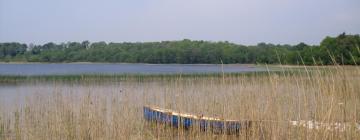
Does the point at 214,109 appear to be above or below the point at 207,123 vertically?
above

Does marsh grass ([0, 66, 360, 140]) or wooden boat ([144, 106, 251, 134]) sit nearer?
marsh grass ([0, 66, 360, 140])

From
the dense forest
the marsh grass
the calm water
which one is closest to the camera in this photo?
the marsh grass

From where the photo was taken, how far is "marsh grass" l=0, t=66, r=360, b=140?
4629 mm

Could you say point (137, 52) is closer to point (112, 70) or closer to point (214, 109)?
point (112, 70)

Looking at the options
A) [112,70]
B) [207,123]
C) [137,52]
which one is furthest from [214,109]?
[137,52]

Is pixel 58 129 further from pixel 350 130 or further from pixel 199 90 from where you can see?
pixel 350 130

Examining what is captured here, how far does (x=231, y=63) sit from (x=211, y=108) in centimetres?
4042

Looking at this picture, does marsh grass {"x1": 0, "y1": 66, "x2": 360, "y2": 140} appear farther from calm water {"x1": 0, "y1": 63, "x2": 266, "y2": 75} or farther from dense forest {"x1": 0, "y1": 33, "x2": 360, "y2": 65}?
dense forest {"x1": 0, "y1": 33, "x2": 360, "y2": 65}

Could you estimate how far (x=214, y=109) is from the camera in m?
6.22

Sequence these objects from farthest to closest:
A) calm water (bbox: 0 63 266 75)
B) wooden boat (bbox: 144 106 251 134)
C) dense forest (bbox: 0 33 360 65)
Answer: dense forest (bbox: 0 33 360 65), calm water (bbox: 0 63 266 75), wooden boat (bbox: 144 106 251 134)

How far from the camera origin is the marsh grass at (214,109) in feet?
15.2

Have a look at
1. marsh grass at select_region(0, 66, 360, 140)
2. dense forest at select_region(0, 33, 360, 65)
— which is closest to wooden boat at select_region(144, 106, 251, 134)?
marsh grass at select_region(0, 66, 360, 140)

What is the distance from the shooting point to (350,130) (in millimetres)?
4320

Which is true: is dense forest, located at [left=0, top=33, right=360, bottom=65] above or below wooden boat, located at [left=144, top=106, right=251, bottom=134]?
above
